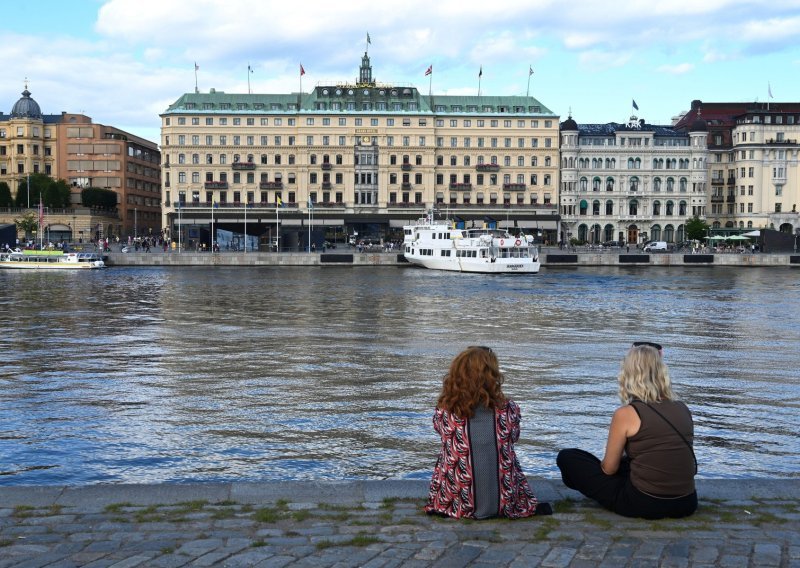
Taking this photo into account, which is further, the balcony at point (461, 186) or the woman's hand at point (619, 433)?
the balcony at point (461, 186)

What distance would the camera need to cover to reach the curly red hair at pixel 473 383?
855 centimetres

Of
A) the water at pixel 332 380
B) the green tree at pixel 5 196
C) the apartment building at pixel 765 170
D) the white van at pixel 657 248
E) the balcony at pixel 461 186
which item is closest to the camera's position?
the water at pixel 332 380

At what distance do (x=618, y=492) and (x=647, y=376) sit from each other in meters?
1.16

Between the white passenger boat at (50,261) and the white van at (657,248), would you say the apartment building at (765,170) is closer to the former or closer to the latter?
the white van at (657,248)

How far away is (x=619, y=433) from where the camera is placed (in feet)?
28.3

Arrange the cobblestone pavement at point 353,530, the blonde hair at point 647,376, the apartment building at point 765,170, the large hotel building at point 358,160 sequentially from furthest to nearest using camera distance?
the apartment building at point 765,170 → the large hotel building at point 358,160 → the blonde hair at point 647,376 → the cobblestone pavement at point 353,530

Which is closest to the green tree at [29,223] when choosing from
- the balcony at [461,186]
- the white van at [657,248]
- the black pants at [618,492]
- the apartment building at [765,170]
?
the balcony at [461,186]

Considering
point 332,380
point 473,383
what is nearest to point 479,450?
point 473,383

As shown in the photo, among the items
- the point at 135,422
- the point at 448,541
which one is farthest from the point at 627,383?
the point at 135,422

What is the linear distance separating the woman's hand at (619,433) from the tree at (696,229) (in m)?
120

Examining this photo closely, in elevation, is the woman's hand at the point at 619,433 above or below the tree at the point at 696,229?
below

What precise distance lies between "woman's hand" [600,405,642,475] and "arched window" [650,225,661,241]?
5158 inches

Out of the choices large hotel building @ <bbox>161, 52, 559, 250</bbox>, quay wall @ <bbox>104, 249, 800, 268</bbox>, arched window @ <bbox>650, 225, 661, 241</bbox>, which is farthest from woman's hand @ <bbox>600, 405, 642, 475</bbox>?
arched window @ <bbox>650, 225, 661, 241</bbox>

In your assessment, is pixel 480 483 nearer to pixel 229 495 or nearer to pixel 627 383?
pixel 627 383
